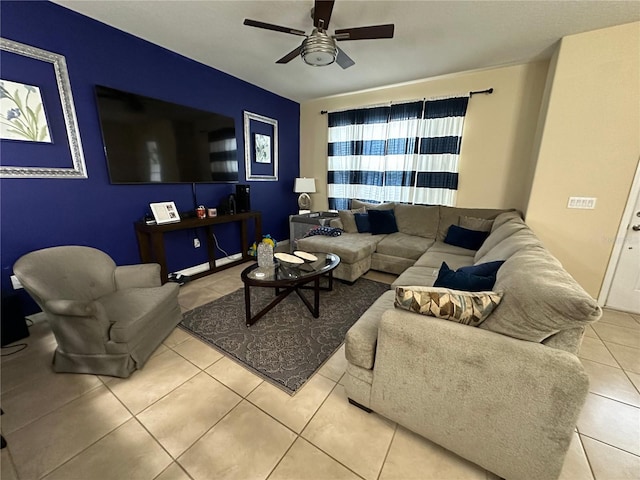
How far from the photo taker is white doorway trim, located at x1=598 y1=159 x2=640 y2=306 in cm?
237

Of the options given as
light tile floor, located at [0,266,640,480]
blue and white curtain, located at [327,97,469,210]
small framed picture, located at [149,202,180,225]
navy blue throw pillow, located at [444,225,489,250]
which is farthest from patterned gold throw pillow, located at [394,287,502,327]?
blue and white curtain, located at [327,97,469,210]

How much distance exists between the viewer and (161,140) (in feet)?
9.15

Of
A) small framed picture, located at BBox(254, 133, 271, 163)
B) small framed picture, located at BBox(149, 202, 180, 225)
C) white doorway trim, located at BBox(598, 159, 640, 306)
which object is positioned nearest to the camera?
white doorway trim, located at BBox(598, 159, 640, 306)

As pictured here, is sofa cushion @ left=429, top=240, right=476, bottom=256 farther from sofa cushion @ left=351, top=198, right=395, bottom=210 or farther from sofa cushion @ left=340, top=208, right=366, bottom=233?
sofa cushion @ left=340, top=208, right=366, bottom=233

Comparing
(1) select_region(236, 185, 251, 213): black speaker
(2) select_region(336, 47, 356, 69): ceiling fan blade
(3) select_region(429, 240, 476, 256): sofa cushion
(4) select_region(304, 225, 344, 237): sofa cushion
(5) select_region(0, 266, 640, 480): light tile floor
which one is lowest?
(5) select_region(0, 266, 640, 480): light tile floor

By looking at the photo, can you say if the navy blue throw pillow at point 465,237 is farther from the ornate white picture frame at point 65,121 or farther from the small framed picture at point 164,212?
→ the ornate white picture frame at point 65,121

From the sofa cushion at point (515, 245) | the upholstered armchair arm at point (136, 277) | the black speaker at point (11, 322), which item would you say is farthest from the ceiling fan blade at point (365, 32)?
the black speaker at point (11, 322)

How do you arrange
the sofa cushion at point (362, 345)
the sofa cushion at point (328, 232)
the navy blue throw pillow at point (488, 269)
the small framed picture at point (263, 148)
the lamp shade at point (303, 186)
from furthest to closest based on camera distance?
1. the lamp shade at point (303, 186)
2. the small framed picture at point (263, 148)
3. the sofa cushion at point (328, 232)
4. the navy blue throw pillow at point (488, 269)
5. the sofa cushion at point (362, 345)

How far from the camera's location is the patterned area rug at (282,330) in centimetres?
177

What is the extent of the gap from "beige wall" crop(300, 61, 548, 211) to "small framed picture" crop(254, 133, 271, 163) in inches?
78.1

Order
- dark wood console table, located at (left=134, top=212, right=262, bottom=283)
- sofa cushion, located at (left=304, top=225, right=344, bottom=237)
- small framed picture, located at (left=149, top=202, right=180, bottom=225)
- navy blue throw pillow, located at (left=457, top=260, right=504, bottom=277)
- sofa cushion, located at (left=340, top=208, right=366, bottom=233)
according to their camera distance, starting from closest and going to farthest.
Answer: navy blue throw pillow, located at (left=457, top=260, right=504, bottom=277) < dark wood console table, located at (left=134, top=212, right=262, bottom=283) < small framed picture, located at (left=149, top=202, right=180, bottom=225) < sofa cushion, located at (left=304, top=225, right=344, bottom=237) < sofa cushion, located at (left=340, top=208, right=366, bottom=233)

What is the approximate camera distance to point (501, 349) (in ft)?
3.27

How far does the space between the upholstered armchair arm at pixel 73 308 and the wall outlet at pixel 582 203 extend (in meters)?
4.17

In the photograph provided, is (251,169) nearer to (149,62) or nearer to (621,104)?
(149,62)
